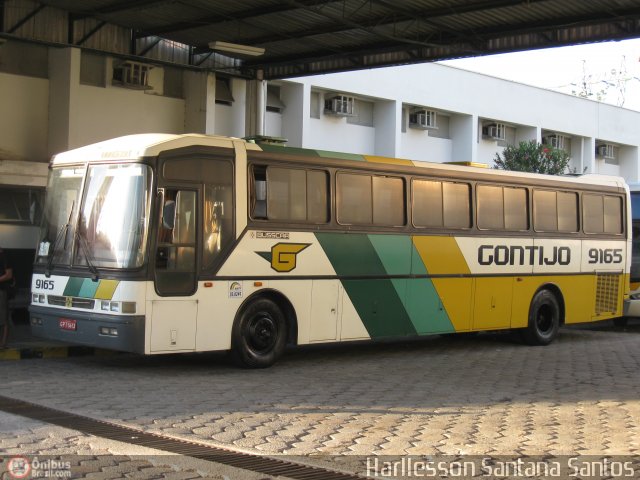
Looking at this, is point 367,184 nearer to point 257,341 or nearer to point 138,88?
point 257,341

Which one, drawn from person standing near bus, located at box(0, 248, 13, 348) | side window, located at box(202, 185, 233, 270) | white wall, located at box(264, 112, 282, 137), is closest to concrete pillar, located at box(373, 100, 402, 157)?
white wall, located at box(264, 112, 282, 137)

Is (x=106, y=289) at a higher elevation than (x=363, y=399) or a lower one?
higher

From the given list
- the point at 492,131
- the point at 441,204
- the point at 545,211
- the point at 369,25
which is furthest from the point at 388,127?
the point at 441,204

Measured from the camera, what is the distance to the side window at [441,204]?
14.7 metres

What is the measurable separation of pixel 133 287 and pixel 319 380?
2.60 m

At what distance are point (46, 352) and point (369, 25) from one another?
343 inches

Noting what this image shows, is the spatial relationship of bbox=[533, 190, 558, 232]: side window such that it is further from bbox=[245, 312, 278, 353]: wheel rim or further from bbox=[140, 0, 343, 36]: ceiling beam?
bbox=[245, 312, 278, 353]: wheel rim

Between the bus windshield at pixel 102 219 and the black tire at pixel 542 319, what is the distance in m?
8.08

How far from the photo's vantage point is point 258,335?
12555 millimetres

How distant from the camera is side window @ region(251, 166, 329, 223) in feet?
41.2

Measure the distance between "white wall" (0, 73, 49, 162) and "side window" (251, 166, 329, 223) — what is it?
307 inches

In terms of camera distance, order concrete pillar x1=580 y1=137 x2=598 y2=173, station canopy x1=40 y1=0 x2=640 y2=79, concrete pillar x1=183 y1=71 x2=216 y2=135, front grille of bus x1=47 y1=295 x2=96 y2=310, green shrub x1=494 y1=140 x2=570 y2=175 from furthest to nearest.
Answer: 1. concrete pillar x1=580 y1=137 x2=598 y2=173
2. green shrub x1=494 y1=140 x2=570 y2=175
3. concrete pillar x1=183 y1=71 x2=216 y2=135
4. station canopy x1=40 y1=0 x2=640 y2=79
5. front grille of bus x1=47 y1=295 x2=96 y2=310

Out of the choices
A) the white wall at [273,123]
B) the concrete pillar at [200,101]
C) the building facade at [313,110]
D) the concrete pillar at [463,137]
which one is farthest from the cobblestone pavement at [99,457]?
the concrete pillar at [463,137]

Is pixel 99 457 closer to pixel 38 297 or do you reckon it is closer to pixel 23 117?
pixel 38 297
